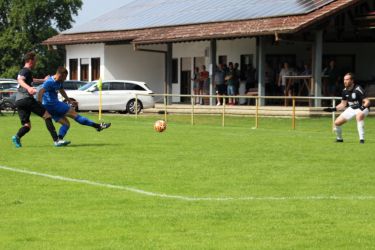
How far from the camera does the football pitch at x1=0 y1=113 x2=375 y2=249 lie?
28.8 feet

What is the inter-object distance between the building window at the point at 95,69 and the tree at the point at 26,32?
2500 cm

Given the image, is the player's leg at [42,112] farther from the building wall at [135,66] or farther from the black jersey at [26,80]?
the building wall at [135,66]

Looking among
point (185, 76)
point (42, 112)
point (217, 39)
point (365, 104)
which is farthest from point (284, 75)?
point (42, 112)

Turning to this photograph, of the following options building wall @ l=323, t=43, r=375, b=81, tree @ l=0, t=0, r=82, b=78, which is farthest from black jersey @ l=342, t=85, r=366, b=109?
tree @ l=0, t=0, r=82, b=78

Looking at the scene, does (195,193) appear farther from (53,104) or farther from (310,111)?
(310,111)

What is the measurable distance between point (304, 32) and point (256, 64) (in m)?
5.49

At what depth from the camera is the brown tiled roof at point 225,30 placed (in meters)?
35.8

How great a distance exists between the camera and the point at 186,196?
456 inches

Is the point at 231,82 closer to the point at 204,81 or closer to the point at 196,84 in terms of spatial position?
the point at 204,81

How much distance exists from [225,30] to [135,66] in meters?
13.9

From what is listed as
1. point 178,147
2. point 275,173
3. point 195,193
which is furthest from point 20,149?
point 195,193

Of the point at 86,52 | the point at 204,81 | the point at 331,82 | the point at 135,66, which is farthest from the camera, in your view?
the point at 86,52

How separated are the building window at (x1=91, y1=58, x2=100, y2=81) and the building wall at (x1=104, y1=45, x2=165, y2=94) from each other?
3.87 ft

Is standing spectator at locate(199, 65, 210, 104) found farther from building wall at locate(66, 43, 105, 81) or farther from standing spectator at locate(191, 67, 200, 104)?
building wall at locate(66, 43, 105, 81)
